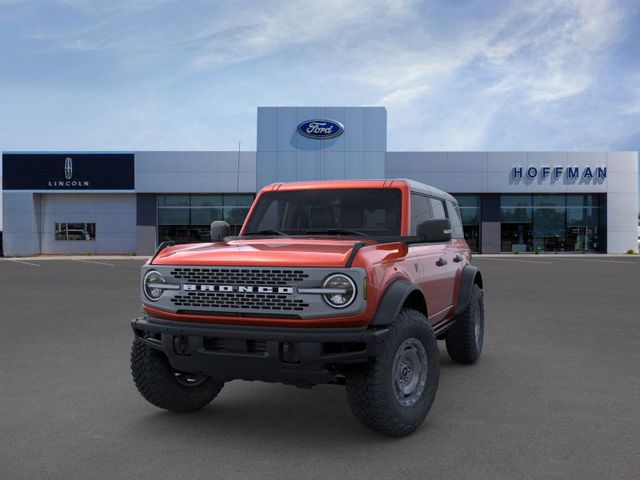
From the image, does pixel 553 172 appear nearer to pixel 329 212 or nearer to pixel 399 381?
pixel 329 212

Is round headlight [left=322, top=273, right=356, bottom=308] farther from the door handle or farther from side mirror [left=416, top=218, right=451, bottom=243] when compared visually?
the door handle

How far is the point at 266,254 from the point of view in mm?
3918

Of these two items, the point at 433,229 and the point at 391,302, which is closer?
the point at 391,302

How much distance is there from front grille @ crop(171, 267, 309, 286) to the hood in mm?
44

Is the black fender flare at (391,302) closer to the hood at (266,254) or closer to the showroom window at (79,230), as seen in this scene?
the hood at (266,254)

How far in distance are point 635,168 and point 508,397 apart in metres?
41.2

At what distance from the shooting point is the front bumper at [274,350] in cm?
362

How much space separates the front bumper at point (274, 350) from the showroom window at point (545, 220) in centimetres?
3919

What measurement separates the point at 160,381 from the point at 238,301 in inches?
43.6

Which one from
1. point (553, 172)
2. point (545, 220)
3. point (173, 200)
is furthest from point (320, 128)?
point (545, 220)

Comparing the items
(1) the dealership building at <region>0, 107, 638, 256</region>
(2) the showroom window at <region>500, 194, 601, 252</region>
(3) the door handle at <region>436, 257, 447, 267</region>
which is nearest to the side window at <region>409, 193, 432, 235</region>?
(3) the door handle at <region>436, 257, 447, 267</region>

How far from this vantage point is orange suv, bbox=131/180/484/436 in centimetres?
368

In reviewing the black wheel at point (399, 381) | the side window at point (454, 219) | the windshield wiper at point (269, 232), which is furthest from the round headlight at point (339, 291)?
the side window at point (454, 219)

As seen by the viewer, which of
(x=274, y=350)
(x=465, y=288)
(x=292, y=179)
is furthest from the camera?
(x=292, y=179)
